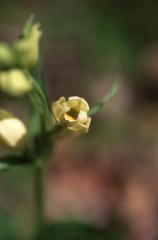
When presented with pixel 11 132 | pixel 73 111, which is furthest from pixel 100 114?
pixel 73 111

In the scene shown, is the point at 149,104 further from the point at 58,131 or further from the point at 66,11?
the point at 58,131

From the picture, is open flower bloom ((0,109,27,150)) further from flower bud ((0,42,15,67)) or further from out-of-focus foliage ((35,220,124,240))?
out-of-focus foliage ((35,220,124,240))

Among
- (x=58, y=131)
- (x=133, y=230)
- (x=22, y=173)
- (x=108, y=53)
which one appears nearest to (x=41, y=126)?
(x=58, y=131)

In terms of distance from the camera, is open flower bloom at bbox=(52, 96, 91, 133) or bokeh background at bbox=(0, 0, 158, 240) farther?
bokeh background at bbox=(0, 0, 158, 240)

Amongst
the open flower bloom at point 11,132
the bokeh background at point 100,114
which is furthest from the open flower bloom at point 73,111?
the bokeh background at point 100,114

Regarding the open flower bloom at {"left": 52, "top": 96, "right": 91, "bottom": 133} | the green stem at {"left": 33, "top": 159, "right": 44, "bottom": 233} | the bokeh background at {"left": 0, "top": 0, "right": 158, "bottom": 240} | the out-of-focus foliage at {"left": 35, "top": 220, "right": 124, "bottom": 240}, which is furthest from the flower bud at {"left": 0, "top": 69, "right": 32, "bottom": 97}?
the bokeh background at {"left": 0, "top": 0, "right": 158, "bottom": 240}

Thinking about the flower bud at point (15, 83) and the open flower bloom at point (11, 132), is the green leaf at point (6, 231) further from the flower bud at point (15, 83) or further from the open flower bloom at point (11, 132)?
the flower bud at point (15, 83)
